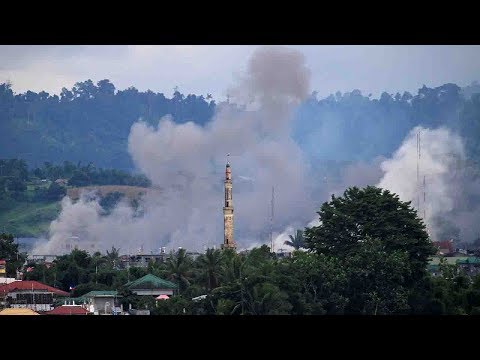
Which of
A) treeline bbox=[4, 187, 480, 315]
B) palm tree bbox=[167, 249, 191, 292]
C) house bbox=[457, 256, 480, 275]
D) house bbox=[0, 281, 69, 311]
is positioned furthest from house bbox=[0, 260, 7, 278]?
house bbox=[457, 256, 480, 275]

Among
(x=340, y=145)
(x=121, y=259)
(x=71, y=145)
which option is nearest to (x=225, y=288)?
(x=121, y=259)

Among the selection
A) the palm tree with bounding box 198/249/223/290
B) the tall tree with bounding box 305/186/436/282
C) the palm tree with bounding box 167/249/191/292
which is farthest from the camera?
the palm tree with bounding box 167/249/191/292

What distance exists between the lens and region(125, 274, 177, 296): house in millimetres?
38469

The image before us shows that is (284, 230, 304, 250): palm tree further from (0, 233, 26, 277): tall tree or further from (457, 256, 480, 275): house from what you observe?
(0, 233, 26, 277): tall tree

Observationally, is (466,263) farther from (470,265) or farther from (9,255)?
(9,255)

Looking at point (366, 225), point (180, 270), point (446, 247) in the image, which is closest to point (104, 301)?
point (180, 270)

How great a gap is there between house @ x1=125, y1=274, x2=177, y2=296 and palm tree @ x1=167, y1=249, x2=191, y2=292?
33cm

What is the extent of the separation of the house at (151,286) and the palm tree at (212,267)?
1092 millimetres

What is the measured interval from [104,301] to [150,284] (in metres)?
2.20

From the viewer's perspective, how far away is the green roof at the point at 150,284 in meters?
38.8

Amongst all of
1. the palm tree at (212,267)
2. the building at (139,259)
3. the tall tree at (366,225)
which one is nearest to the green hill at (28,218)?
the building at (139,259)

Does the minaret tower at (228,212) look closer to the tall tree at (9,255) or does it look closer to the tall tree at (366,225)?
the tall tree at (9,255)
